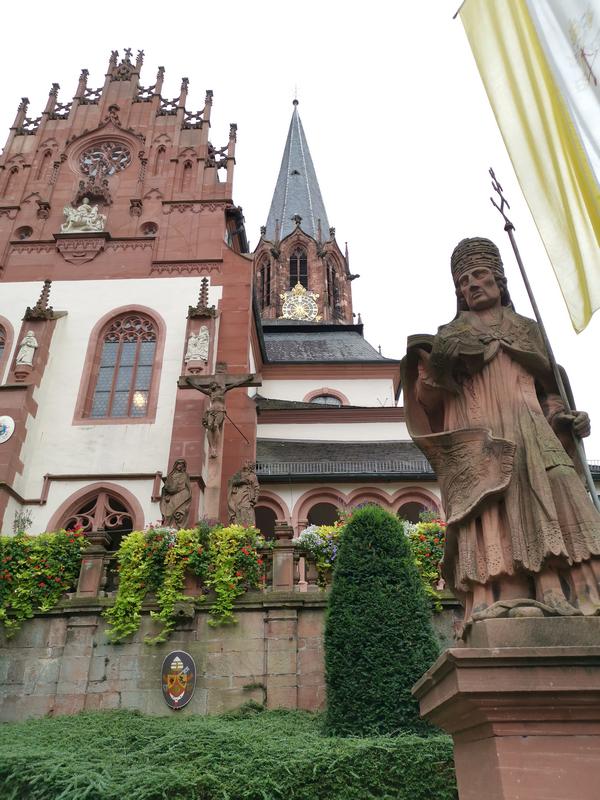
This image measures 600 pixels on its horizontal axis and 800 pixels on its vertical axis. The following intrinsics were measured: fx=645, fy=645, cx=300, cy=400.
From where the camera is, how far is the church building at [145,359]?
1706 centimetres

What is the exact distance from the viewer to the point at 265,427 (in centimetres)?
2409

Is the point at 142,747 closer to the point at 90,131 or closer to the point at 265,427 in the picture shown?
the point at 265,427

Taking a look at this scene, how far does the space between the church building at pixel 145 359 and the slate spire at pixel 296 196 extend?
2069 cm

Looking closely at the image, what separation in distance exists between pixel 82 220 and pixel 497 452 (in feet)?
68.8

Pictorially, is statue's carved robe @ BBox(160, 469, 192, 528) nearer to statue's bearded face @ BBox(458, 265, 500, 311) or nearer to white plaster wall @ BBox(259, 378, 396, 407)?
statue's bearded face @ BBox(458, 265, 500, 311)

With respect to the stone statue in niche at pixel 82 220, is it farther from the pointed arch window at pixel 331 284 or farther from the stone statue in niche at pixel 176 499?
the pointed arch window at pixel 331 284

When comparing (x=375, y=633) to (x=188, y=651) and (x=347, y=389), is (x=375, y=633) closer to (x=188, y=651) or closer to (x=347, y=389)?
(x=188, y=651)

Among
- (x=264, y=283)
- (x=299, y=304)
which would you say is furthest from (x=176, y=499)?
(x=264, y=283)

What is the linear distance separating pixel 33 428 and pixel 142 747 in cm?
1254

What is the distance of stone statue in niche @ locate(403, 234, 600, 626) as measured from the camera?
10.6 feet

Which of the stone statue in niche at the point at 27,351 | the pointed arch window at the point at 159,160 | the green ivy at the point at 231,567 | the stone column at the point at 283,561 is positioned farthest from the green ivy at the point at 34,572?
the pointed arch window at the point at 159,160

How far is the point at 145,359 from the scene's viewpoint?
19.5 m

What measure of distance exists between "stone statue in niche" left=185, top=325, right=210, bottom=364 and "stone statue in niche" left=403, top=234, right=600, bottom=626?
14305mm

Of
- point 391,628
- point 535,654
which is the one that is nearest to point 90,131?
point 391,628
